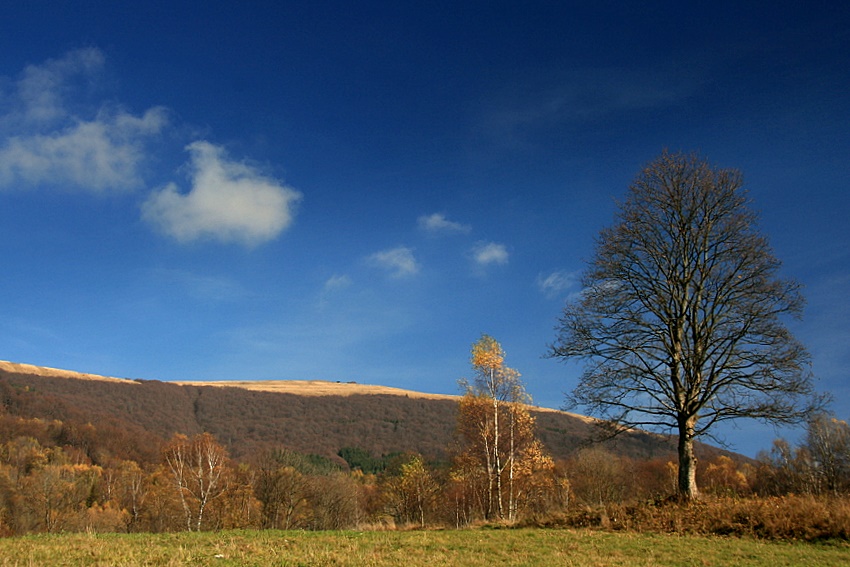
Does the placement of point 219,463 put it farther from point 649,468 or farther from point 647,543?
point 649,468

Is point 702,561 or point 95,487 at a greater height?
point 702,561

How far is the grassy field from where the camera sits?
41.5 feet

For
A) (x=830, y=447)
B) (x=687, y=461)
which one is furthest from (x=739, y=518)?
(x=830, y=447)

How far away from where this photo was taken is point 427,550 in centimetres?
1478

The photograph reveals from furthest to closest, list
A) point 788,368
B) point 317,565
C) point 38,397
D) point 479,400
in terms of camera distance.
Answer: point 38,397 < point 479,400 < point 788,368 < point 317,565

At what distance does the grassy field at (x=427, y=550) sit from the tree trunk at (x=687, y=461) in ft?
9.57

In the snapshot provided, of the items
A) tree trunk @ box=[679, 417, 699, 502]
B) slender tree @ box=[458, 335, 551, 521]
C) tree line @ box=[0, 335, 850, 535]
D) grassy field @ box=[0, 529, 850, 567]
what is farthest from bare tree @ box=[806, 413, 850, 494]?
grassy field @ box=[0, 529, 850, 567]

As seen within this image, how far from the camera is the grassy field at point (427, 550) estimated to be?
12656 millimetres

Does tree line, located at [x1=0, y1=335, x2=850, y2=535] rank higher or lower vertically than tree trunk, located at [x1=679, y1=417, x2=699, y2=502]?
lower

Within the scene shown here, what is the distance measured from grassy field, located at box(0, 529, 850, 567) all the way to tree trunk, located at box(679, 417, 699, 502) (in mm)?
2917

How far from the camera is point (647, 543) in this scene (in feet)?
51.2

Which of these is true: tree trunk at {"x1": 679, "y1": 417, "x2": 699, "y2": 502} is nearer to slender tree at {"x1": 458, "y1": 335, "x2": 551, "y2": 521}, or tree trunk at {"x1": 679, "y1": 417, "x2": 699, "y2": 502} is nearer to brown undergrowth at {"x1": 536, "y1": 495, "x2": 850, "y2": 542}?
brown undergrowth at {"x1": 536, "y1": 495, "x2": 850, "y2": 542}

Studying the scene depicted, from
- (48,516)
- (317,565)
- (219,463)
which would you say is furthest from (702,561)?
(48,516)

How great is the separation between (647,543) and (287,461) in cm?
7760
